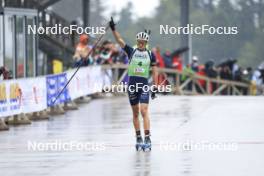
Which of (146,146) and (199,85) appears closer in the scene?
(146,146)

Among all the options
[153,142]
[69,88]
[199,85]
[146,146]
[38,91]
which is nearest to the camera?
[146,146]

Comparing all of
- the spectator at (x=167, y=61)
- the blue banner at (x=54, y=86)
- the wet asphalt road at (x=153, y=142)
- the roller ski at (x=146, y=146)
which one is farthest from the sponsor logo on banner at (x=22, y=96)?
the spectator at (x=167, y=61)

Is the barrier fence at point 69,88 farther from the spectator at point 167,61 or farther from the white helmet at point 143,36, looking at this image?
the white helmet at point 143,36

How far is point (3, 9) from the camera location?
27.9 meters

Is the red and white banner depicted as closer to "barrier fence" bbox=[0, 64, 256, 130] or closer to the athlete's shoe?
"barrier fence" bbox=[0, 64, 256, 130]

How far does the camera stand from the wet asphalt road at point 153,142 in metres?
A: 15.9

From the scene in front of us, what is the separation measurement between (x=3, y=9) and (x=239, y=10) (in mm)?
44569

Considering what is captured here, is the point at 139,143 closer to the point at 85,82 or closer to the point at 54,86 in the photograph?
the point at 54,86

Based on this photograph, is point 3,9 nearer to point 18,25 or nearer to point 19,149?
point 18,25

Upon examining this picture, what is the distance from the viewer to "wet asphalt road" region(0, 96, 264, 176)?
15.9 metres

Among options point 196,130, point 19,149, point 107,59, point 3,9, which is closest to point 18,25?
point 3,9

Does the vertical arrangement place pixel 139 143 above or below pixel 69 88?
below

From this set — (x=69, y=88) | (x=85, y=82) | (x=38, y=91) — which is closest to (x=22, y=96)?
(x=38, y=91)

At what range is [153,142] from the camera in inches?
783
